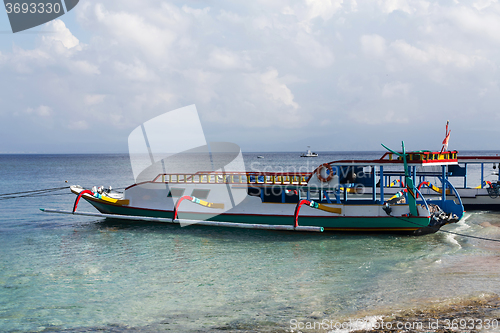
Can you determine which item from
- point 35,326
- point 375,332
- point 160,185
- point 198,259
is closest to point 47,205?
point 160,185

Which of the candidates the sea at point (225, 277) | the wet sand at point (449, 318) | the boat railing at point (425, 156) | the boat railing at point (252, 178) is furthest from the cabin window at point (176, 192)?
the wet sand at point (449, 318)

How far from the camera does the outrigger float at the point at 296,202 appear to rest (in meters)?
20.4

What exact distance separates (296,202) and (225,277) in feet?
30.6

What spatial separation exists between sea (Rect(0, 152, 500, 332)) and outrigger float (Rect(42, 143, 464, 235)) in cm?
83

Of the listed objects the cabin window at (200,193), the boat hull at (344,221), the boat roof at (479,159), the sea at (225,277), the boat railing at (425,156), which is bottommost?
the sea at (225,277)

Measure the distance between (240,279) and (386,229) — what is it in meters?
9.87

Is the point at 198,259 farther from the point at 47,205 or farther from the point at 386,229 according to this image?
the point at 47,205

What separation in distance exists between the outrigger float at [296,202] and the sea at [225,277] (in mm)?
825

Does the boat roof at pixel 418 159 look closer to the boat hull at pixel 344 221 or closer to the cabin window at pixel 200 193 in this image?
the boat hull at pixel 344 221

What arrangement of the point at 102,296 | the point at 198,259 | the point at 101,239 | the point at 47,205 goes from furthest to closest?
the point at 47,205
the point at 101,239
the point at 198,259
the point at 102,296

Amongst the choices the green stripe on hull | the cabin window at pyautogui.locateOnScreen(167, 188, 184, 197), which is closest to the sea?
the green stripe on hull

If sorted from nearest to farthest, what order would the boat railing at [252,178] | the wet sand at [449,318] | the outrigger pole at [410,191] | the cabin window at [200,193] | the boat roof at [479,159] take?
the wet sand at [449,318]
the outrigger pole at [410,191]
the boat railing at [252,178]
the cabin window at [200,193]
the boat roof at [479,159]

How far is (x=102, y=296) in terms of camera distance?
12.8 metres

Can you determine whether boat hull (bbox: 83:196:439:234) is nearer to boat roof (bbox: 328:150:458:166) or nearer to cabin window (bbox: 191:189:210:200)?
cabin window (bbox: 191:189:210:200)
